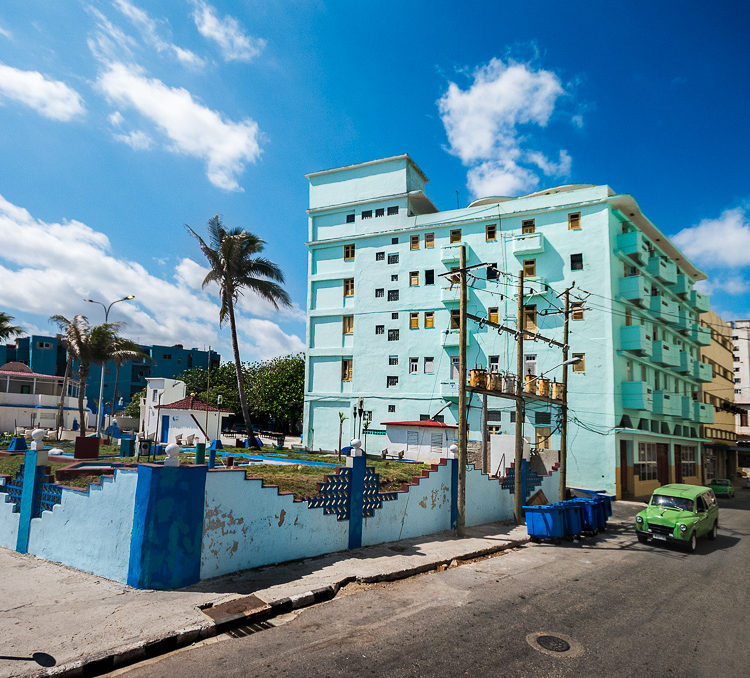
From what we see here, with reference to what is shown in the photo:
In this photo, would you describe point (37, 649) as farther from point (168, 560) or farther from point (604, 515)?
point (604, 515)

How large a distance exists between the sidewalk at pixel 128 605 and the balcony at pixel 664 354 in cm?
2902

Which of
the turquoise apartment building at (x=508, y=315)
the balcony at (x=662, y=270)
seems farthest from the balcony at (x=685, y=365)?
the balcony at (x=662, y=270)

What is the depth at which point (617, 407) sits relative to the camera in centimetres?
3070

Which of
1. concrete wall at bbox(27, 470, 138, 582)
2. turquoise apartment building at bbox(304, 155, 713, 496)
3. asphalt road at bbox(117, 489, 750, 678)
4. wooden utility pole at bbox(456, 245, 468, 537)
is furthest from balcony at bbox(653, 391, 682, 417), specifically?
concrete wall at bbox(27, 470, 138, 582)

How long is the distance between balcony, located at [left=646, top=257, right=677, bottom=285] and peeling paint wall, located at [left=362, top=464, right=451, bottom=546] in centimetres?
2748

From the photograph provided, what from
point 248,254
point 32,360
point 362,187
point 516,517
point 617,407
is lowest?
point 516,517

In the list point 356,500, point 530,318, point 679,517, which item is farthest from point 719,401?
point 356,500

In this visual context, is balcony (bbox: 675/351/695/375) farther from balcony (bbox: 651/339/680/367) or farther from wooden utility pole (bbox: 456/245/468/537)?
wooden utility pole (bbox: 456/245/468/537)

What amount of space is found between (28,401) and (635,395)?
51.8m

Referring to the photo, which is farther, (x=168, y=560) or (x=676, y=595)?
(x=676, y=595)

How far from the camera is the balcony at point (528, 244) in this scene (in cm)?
3372

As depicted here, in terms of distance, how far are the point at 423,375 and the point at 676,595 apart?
89.3 feet

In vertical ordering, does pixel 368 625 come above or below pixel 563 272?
below

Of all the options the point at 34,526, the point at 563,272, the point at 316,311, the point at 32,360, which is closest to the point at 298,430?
the point at 316,311
